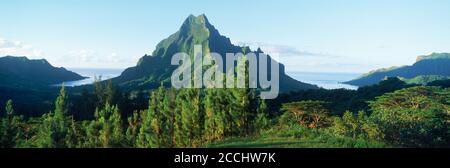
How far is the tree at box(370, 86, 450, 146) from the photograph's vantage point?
2701cm

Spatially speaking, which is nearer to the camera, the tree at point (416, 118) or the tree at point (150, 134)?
the tree at point (416, 118)

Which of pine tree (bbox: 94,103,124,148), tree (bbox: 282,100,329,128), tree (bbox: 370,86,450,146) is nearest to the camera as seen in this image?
tree (bbox: 370,86,450,146)

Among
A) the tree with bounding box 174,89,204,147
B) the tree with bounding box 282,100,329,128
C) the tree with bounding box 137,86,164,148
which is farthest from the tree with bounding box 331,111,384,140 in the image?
the tree with bounding box 282,100,329,128

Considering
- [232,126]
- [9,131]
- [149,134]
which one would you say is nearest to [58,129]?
[9,131]

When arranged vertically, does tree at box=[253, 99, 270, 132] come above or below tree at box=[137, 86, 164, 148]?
above

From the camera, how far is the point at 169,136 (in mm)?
34625

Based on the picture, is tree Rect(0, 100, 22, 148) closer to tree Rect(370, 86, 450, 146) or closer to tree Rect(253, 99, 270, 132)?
tree Rect(253, 99, 270, 132)

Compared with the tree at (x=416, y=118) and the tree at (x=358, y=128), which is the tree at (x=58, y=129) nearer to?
the tree at (x=358, y=128)

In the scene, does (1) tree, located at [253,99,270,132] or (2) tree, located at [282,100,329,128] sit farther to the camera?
(2) tree, located at [282,100,329,128]

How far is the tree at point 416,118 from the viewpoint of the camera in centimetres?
2701

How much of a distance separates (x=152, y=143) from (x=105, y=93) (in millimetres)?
60346

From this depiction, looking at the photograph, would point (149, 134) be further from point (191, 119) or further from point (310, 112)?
point (310, 112)

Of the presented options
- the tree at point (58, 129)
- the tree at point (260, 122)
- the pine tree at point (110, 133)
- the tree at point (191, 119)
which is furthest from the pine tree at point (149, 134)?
the tree at point (58, 129)

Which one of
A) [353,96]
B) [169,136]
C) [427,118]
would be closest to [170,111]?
[169,136]
